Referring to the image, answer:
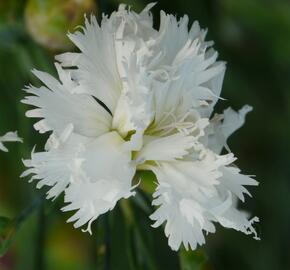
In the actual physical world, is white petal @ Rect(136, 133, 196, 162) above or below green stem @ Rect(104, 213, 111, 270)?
above

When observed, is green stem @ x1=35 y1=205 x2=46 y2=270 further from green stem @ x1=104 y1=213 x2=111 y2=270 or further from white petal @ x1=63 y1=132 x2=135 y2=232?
white petal @ x1=63 y1=132 x2=135 y2=232

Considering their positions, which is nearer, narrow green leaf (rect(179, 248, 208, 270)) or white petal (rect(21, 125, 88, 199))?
white petal (rect(21, 125, 88, 199))

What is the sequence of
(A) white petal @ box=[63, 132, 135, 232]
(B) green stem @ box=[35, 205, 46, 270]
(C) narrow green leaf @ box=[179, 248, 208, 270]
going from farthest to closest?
1. (B) green stem @ box=[35, 205, 46, 270]
2. (C) narrow green leaf @ box=[179, 248, 208, 270]
3. (A) white petal @ box=[63, 132, 135, 232]

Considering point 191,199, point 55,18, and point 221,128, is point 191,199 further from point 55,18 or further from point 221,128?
point 55,18

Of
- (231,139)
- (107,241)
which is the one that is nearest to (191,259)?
(107,241)

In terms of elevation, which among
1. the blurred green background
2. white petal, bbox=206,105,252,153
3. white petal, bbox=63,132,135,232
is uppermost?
white petal, bbox=63,132,135,232

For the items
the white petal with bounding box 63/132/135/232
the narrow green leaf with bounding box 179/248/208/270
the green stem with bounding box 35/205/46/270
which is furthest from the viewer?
the green stem with bounding box 35/205/46/270

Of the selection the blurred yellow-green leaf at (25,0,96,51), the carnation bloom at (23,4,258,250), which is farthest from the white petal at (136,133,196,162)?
the blurred yellow-green leaf at (25,0,96,51)

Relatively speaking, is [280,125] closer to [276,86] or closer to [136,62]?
[276,86]

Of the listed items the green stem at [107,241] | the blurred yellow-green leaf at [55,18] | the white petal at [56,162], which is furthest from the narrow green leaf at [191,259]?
the blurred yellow-green leaf at [55,18]
